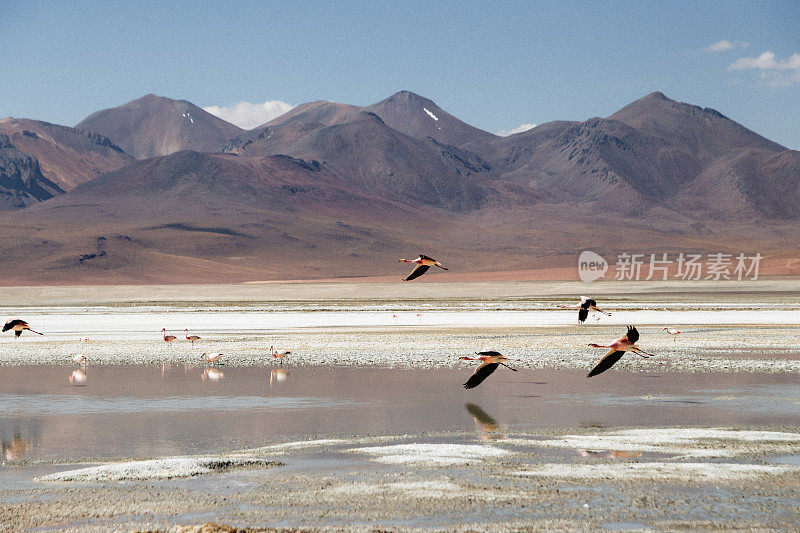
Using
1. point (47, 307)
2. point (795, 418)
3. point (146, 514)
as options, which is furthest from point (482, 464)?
point (47, 307)

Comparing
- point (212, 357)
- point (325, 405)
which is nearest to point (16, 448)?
point (325, 405)

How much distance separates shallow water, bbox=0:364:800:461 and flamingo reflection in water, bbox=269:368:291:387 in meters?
0.03

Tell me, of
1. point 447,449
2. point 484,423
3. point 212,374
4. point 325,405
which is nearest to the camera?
point 447,449

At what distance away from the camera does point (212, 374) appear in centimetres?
2642

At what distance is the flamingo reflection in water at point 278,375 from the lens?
81.8ft

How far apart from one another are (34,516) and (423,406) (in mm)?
10005

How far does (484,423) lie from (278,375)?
9298 millimetres

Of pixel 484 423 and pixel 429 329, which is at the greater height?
pixel 484 423

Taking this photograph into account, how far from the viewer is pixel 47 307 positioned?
6925 cm

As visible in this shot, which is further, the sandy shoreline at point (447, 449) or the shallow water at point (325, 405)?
the shallow water at point (325, 405)

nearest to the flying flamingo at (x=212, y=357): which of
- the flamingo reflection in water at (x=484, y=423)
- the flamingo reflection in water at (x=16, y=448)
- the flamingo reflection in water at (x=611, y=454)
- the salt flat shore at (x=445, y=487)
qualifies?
the flamingo reflection in water at (x=484, y=423)

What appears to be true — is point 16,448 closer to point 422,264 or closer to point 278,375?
point 422,264

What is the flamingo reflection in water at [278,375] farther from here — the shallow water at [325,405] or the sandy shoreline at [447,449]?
the sandy shoreline at [447,449]

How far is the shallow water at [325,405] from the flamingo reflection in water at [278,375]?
34mm
